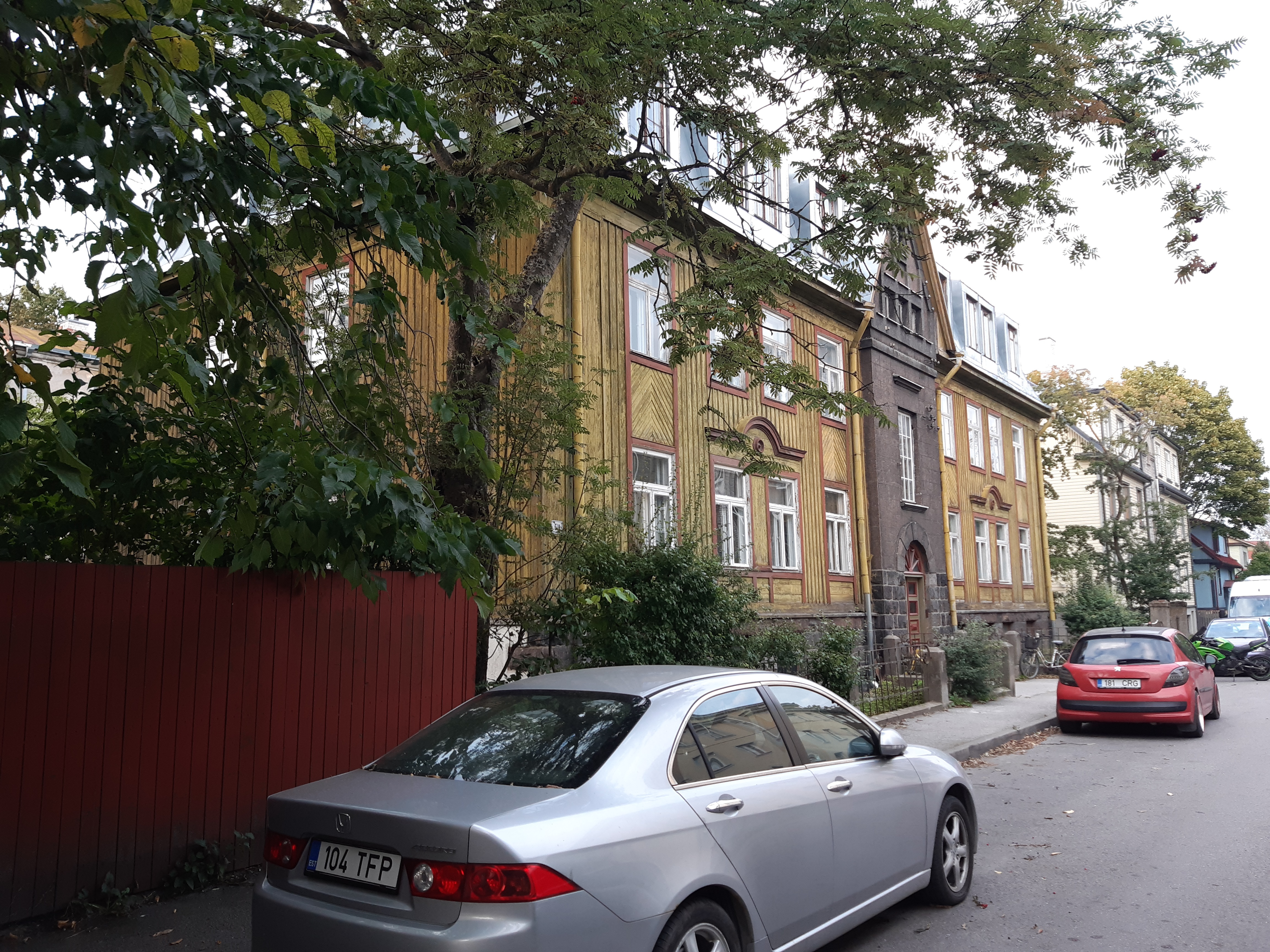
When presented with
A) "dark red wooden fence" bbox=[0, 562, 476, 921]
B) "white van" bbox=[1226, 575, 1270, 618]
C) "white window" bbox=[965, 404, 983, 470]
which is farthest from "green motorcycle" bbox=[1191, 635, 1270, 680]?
"dark red wooden fence" bbox=[0, 562, 476, 921]

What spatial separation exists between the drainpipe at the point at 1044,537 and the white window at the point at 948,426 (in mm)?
7229

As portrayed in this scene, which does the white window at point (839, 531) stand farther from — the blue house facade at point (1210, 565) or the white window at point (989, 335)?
the blue house facade at point (1210, 565)

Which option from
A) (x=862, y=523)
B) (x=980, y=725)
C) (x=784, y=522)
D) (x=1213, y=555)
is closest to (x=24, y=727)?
(x=980, y=725)

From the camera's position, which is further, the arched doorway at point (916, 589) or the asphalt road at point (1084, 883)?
the arched doorway at point (916, 589)

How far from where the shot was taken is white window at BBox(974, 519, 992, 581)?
26.2 m

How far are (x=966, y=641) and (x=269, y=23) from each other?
597 inches

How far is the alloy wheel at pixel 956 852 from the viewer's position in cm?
568

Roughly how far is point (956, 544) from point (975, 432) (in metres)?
3.96

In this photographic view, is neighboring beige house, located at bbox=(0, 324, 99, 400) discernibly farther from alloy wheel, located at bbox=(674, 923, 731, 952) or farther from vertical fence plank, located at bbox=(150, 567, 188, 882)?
alloy wheel, located at bbox=(674, 923, 731, 952)

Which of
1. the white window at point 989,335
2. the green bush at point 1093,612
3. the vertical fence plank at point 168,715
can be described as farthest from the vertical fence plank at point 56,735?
the green bush at point 1093,612

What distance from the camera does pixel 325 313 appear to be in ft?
36.4

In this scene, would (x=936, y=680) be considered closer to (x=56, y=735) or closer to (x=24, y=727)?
(x=56, y=735)

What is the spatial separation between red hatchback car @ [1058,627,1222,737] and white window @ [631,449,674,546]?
6.53m

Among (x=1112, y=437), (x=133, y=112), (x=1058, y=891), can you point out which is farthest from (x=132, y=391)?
(x=1112, y=437)
